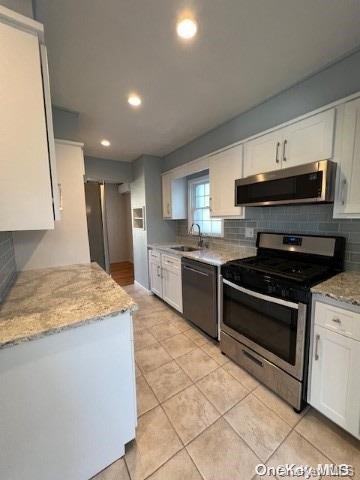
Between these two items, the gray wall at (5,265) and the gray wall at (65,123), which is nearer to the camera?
the gray wall at (5,265)

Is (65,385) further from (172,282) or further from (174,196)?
(174,196)

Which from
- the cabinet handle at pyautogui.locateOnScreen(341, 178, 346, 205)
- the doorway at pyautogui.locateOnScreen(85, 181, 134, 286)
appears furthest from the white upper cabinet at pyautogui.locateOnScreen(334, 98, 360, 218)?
the doorway at pyautogui.locateOnScreen(85, 181, 134, 286)

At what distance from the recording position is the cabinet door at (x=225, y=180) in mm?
2256

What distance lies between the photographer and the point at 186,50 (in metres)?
1.43

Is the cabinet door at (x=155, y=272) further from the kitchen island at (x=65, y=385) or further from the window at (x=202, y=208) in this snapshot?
the kitchen island at (x=65, y=385)

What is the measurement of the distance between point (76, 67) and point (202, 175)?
6.89 feet

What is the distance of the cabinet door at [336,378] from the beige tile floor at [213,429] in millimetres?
175

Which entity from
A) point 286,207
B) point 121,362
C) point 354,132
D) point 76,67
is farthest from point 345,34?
point 121,362

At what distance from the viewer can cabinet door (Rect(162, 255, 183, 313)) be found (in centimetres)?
282

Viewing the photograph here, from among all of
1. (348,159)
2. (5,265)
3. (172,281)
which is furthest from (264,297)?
(5,265)

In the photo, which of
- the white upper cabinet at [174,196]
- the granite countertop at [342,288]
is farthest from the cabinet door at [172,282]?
the granite countertop at [342,288]

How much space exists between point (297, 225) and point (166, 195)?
7.37 feet

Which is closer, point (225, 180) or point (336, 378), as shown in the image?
point (336, 378)

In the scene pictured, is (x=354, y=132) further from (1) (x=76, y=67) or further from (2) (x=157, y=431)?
(2) (x=157, y=431)
